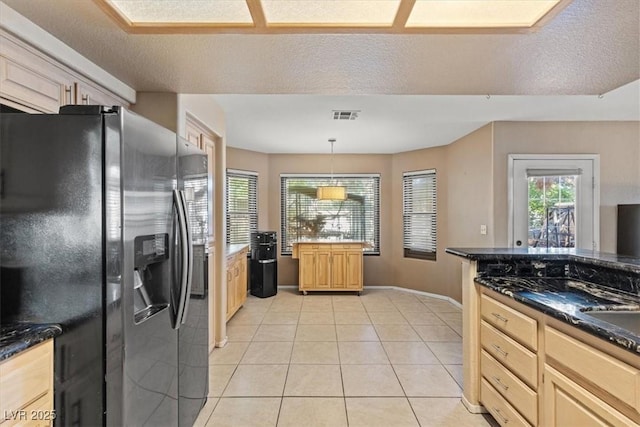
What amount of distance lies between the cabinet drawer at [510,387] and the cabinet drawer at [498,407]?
4 centimetres

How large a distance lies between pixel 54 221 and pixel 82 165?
254 mm

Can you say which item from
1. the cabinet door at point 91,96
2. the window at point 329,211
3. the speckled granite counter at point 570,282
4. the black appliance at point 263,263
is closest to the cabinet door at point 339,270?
the window at point 329,211

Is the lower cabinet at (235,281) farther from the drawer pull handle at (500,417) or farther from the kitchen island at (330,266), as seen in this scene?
the drawer pull handle at (500,417)

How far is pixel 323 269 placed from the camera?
18.2 ft

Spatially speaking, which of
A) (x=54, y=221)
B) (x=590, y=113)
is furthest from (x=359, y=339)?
(x=590, y=113)

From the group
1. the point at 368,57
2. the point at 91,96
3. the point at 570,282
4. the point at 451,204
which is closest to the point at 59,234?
the point at 91,96

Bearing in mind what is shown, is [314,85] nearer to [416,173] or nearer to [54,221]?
[54,221]

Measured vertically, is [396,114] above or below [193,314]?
above

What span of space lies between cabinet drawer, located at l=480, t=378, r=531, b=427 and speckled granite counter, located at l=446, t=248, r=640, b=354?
0.65 m

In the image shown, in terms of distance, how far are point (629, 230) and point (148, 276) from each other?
4.85m

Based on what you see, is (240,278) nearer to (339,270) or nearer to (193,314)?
(339,270)

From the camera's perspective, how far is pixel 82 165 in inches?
50.4

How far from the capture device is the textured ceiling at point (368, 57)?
1529mm

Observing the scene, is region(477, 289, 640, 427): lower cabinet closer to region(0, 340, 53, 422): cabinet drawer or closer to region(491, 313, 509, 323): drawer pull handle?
region(491, 313, 509, 323): drawer pull handle
